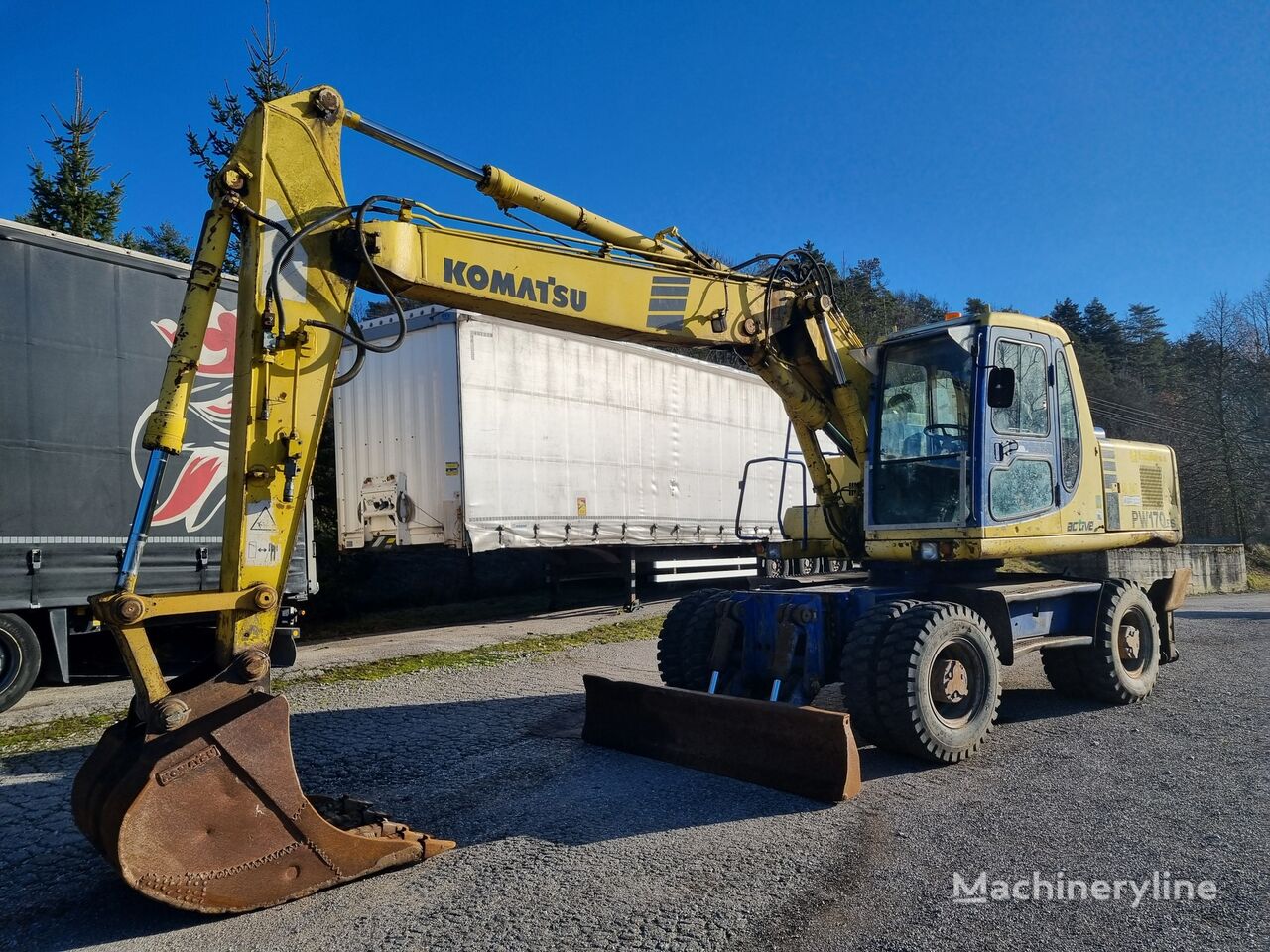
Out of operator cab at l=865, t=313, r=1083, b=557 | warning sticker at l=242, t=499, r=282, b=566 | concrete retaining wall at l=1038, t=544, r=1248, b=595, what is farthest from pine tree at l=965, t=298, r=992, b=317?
concrete retaining wall at l=1038, t=544, r=1248, b=595

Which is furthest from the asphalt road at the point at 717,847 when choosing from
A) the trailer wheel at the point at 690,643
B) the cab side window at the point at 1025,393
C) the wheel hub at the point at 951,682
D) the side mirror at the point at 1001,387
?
the side mirror at the point at 1001,387

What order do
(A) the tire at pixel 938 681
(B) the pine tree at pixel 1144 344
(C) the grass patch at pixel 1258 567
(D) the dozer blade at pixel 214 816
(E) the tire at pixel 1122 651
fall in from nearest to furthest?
(D) the dozer blade at pixel 214 816
(A) the tire at pixel 938 681
(E) the tire at pixel 1122 651
(C) the grass patch at pixel 1258 567
(B) the pine tree at pixel 1144 344

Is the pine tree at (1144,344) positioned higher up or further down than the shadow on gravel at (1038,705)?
higher up

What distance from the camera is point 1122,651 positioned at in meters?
7.66

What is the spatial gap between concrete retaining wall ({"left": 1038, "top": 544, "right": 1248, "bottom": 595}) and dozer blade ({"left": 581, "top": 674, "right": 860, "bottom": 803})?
1712 centimetres

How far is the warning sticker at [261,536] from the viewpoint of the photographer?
403cm

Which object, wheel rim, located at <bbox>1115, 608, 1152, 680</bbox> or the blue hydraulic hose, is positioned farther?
wheel rim, located at <bbox>1115, 608, 1152, 680</bbox>

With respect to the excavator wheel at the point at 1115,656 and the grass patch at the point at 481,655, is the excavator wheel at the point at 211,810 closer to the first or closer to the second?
the grass patch at the point at 481,655

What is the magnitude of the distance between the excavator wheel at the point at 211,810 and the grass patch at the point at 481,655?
17.8 ft

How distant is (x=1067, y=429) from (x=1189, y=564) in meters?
19.3

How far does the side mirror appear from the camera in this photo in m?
6.24

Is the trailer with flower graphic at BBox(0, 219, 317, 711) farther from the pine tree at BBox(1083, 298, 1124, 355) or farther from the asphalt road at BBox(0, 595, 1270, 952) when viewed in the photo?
the pine tree at BBox(1083, 298, 1124, 355)

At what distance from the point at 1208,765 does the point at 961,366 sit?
123 inches

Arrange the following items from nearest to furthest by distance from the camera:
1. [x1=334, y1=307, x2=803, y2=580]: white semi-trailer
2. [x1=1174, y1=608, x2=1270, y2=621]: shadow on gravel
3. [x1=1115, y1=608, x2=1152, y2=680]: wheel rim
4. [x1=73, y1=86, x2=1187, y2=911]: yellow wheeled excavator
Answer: [x1=73, y1=86, x2=1187, y2=911]: yellow wheeled excavator → [x1=1115, y1=608, x2=1152, y2=680]: wheel rim → [x1=334, y1=307, x2=803, y2=580]: white semi-trailer → [x1=1174, y1=608, x2=1270, y2=621]: shadow on gravel
